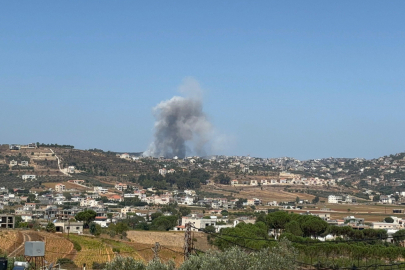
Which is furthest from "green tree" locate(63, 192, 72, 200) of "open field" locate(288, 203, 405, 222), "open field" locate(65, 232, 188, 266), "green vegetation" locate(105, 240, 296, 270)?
"green vegetation" locate(105, 240, 296, 270)

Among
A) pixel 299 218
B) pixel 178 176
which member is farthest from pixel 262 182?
pixel 299 218

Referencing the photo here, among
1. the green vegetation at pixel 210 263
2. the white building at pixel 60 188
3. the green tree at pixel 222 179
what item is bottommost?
the green vegetation at pixel 210 263

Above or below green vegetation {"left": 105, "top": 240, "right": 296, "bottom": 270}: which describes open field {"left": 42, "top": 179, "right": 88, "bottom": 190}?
above

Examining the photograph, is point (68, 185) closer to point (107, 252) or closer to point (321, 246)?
point (107, 252)

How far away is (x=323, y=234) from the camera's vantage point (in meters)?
59.1

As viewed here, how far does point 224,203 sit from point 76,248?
69843 millimetres

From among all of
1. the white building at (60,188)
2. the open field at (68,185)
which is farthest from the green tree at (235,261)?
the open field at (68,185)

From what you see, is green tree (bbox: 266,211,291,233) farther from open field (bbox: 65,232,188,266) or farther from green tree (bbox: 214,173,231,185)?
green tree (bbox: 214,173,231,185)

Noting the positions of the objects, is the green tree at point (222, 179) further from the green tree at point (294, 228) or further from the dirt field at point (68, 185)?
the green tree at point (294, 228)

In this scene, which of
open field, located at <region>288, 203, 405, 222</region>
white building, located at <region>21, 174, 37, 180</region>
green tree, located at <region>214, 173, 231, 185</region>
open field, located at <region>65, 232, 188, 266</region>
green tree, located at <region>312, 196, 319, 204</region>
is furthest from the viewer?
green tree, located at <region>214, 173, 231, 185</region>

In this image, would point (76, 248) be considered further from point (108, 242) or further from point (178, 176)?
point (178, 176)

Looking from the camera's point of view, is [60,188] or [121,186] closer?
[60,188]

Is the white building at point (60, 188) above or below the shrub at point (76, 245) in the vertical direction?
above

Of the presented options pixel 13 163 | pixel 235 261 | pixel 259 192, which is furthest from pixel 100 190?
pixel 235 261
